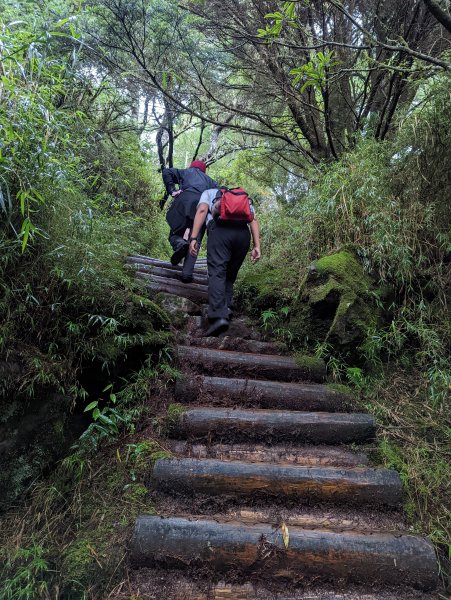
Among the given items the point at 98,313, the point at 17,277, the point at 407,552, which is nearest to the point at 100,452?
the point at 98,313

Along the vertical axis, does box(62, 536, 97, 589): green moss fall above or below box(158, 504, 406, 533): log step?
below

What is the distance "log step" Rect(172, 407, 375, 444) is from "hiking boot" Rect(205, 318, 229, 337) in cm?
122

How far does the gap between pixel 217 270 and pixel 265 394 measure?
1594 millimetres

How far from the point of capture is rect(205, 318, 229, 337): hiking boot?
4.31m

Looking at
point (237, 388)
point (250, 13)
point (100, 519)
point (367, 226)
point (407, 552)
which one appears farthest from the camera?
point (250, 13)

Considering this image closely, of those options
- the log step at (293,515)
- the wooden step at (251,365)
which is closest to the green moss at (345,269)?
the wooden step at (251,365)

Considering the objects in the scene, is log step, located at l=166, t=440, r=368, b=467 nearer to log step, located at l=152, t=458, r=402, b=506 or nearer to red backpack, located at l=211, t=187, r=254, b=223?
log step, located at l=152, t=458, r=402, b=506

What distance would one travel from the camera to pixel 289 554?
7.39 feet

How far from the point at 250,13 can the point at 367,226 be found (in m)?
4.36

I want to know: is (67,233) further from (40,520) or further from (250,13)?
(250,13)

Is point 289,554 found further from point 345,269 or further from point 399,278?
point 399,278

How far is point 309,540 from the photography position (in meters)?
2.30

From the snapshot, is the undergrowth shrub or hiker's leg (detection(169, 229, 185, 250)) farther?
hiker's leg (detection(169, 229, 185, 250))

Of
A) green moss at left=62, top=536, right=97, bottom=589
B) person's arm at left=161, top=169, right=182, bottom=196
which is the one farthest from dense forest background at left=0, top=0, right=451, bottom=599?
person's arm at left=161, top=169, right=182, bottom=196
